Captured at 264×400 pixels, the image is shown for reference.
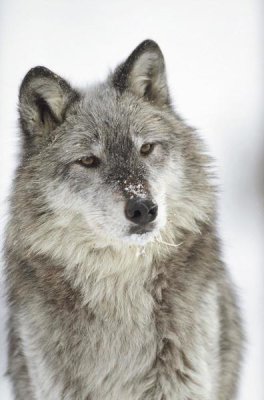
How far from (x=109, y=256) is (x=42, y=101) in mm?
1000

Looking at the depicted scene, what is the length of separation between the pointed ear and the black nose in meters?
0.80

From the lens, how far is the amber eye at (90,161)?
13.5 feet

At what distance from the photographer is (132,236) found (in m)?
3.87

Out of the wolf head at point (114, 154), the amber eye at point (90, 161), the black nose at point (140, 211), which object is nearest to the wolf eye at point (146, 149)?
the wolf head at point (114, 154)

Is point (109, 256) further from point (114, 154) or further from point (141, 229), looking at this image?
point (114, 154)

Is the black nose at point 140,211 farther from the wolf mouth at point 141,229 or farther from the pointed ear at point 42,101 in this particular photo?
the pointed ear at point 42,101

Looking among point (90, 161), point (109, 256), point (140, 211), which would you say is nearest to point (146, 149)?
point (90, 161)

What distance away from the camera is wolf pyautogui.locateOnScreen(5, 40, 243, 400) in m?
4.08

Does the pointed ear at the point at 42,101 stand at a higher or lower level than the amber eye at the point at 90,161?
higher

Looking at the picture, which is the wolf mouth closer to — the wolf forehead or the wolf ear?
the wolf forehead

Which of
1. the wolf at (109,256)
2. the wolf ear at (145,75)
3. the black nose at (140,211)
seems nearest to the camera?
the black nose at (140,211)

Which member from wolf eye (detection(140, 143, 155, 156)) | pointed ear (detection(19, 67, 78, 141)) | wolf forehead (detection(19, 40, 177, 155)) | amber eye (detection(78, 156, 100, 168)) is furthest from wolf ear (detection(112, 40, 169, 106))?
amber eye (detection(78, 156, 100, 168))

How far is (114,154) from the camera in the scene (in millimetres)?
4066

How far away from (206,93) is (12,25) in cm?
253
